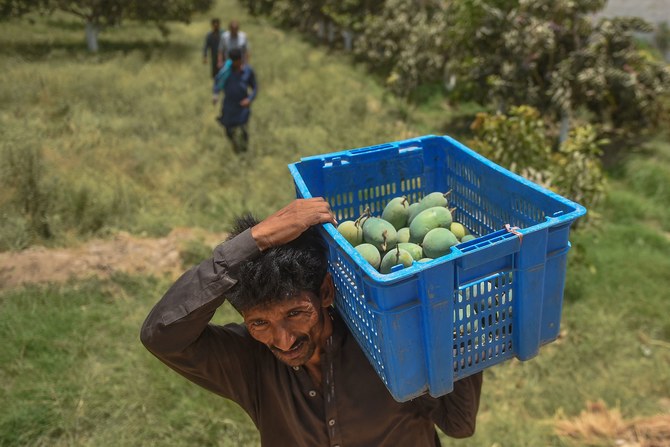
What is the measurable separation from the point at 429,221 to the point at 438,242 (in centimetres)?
14

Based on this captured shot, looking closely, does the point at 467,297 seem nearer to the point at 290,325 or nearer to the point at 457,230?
the point at 457,230

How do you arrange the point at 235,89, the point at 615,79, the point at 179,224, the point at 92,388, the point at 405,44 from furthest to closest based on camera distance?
1. the point at 405,44
2. the point at 615,79
3. the point at 235,89
4. the point at 179,224
5. the point at 92,388

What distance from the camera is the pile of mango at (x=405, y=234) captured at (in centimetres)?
162

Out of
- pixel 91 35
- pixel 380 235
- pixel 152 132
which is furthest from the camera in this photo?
pixel 91 35

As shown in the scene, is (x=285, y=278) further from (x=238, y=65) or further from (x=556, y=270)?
(x=238, y=65)

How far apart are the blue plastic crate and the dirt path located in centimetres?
347

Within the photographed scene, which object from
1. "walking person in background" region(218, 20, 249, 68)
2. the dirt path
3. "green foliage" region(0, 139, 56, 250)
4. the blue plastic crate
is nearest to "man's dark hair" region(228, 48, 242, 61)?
"walking person in background" region(218, 20, 249, 68)

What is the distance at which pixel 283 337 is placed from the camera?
5.18ft

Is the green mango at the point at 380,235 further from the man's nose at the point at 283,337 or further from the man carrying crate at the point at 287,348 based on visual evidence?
the man's nose at the point at 283,337

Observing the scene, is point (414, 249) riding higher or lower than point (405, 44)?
higher

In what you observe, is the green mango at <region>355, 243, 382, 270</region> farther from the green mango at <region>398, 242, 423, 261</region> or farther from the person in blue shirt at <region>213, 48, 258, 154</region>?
the person in blue shirt at <region>213, 48, 258, 154</region>

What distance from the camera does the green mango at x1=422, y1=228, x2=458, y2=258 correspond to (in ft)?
5.28

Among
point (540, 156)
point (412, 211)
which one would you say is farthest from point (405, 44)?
point (412, 211)

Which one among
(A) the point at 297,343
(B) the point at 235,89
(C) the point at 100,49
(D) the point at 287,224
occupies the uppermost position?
(D) the point at 287,224
